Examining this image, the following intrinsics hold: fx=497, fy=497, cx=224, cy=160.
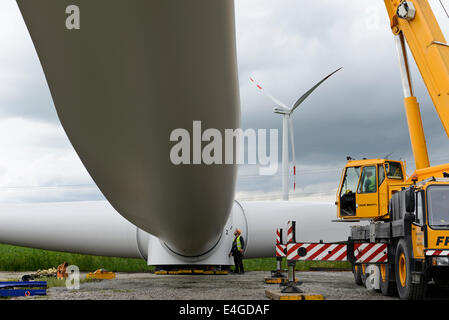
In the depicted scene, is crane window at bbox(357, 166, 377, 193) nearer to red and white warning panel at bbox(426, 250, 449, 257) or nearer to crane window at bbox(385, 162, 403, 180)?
crane window at bbox(385, 162, 403, 180)

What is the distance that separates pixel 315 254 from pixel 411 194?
81.7 inches

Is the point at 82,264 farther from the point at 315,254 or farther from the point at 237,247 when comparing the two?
the point at 315,254

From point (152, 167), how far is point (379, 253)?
6458 mm

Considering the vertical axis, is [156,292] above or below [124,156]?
below

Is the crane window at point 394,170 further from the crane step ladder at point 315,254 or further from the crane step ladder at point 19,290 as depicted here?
the crane step ladder at point 19,290

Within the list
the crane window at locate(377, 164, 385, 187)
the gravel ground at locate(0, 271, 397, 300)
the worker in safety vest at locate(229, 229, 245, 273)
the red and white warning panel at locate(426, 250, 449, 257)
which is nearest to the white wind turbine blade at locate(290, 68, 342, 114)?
the worker in safety vest at locate(229, 229, 245, 273)

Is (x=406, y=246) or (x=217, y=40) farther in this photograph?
(x=406, y=246)

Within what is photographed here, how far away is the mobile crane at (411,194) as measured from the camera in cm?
821

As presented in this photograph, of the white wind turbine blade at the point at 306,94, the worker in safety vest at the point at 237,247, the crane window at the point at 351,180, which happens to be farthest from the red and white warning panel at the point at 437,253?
the white wind turbine blade at the point at 306,94

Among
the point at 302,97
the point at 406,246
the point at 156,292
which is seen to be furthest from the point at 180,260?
the point at 302,97

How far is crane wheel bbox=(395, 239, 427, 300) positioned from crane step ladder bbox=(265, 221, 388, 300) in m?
0.58

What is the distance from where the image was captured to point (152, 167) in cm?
520

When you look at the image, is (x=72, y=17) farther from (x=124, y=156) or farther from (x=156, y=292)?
(x=156, y=292)

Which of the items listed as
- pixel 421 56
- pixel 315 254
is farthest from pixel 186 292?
pixel 421 56
